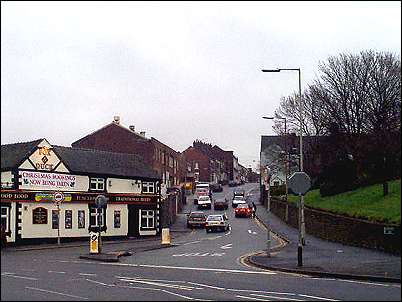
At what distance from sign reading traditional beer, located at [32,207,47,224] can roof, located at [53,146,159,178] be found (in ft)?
13.2

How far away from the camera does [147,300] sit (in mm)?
13188

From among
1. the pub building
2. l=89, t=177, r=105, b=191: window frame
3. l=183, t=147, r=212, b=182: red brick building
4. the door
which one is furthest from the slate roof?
l=183, t=147, r=212, b=182: red brick building

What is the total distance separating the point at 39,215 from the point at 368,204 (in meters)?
24.3

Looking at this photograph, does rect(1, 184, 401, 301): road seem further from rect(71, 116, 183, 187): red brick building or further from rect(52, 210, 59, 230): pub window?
rect(71, 116, 183, 187): red brick building

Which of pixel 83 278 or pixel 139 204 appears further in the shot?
pixel 139 204

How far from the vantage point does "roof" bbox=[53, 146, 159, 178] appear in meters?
48.8

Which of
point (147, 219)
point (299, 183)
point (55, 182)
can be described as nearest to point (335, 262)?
point (299, 183)

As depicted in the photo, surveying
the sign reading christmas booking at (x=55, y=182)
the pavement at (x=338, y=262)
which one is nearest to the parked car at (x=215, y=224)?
the sign reading christmas booking at (x=55, y=182)

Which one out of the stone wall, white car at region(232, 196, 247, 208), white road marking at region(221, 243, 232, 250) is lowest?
white road marking at region(221, 243, 232, 250)

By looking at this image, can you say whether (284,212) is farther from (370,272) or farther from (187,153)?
(187,153)

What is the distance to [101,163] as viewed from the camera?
53.3 meters

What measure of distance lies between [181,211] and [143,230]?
2966 cm

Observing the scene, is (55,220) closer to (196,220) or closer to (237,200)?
(196,220)

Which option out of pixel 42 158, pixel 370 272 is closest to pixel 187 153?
pixel 42 158
